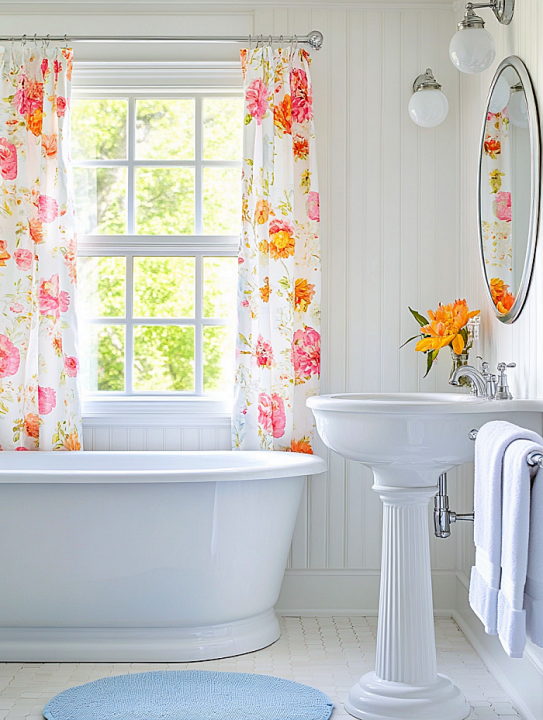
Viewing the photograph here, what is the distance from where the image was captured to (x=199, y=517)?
245cm

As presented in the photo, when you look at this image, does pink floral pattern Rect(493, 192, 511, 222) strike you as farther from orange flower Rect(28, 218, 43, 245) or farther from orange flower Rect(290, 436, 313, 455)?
orange flower Rect(28, 218, 43, 245)

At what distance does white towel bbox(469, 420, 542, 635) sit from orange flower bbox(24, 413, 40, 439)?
1921mm

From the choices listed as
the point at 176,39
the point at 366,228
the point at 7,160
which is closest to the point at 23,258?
the point at 7,160

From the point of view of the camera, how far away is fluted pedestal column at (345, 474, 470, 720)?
2.11m

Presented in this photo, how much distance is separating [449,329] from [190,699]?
59.9 inches

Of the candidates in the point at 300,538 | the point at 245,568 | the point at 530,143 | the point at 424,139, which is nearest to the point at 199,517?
the point at 245,568

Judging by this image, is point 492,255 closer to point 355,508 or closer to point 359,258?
point 359,258

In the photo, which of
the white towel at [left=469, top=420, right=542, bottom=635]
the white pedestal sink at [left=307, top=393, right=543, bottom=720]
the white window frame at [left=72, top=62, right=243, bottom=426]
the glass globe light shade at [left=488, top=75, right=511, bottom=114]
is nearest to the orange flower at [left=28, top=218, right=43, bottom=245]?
the white window frame at [left=72, top=62, right=243, bottom=426]

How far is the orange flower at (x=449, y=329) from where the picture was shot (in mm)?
2621

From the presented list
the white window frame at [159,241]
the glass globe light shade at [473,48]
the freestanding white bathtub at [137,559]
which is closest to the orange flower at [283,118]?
the white window frame at [159,241]

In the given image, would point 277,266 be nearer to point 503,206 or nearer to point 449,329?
point 449,329

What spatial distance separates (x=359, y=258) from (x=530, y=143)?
1.04 meters

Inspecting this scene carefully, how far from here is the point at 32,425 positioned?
300cm

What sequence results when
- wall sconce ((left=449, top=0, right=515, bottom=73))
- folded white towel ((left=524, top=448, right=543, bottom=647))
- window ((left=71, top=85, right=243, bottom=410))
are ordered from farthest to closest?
1. window ((left=71, top=85, right=243, bottom=410))
2. wall sconce ((left=449, top=0, right=515, bottom=73))
3. folded white towel ((left=524, top=448, right=543, bottom=647))
